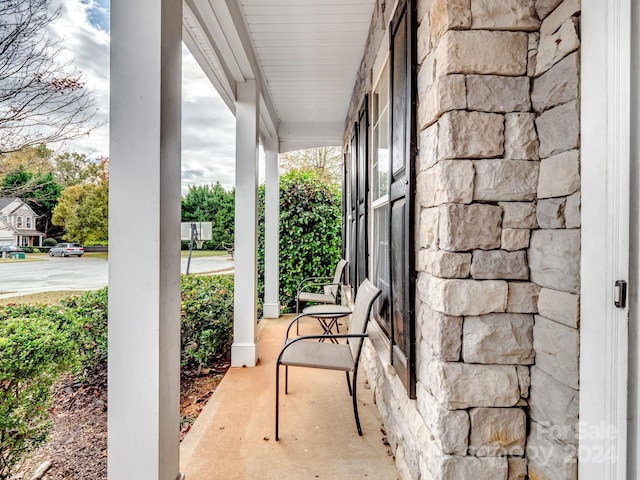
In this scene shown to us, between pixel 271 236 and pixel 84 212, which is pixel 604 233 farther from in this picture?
pixel 271 236

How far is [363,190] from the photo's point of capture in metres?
3.41

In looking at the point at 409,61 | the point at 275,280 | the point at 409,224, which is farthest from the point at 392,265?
the point at 275,280

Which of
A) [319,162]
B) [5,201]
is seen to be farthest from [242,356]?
[319,162]

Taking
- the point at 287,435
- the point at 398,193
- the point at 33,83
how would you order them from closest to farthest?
1. the point at 33,83
2. the point at 398,193
3. the point at 287,435

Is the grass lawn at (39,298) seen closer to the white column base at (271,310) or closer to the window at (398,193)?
the window at (398,193)

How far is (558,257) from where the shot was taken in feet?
3.69

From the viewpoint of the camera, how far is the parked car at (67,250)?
1.48 metres

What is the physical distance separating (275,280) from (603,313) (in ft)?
15.3

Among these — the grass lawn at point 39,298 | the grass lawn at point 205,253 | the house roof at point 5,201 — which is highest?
the house roof at point 5,201

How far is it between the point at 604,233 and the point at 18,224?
6.03 ft

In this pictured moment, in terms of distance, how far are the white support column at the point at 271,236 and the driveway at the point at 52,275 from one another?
11.8 ft

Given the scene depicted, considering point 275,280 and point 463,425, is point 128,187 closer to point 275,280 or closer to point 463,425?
point 463,425

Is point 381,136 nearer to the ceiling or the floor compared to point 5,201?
nearer to the ceiling

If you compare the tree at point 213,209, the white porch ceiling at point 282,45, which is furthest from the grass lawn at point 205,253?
the white porch ceiling at point 282,45
